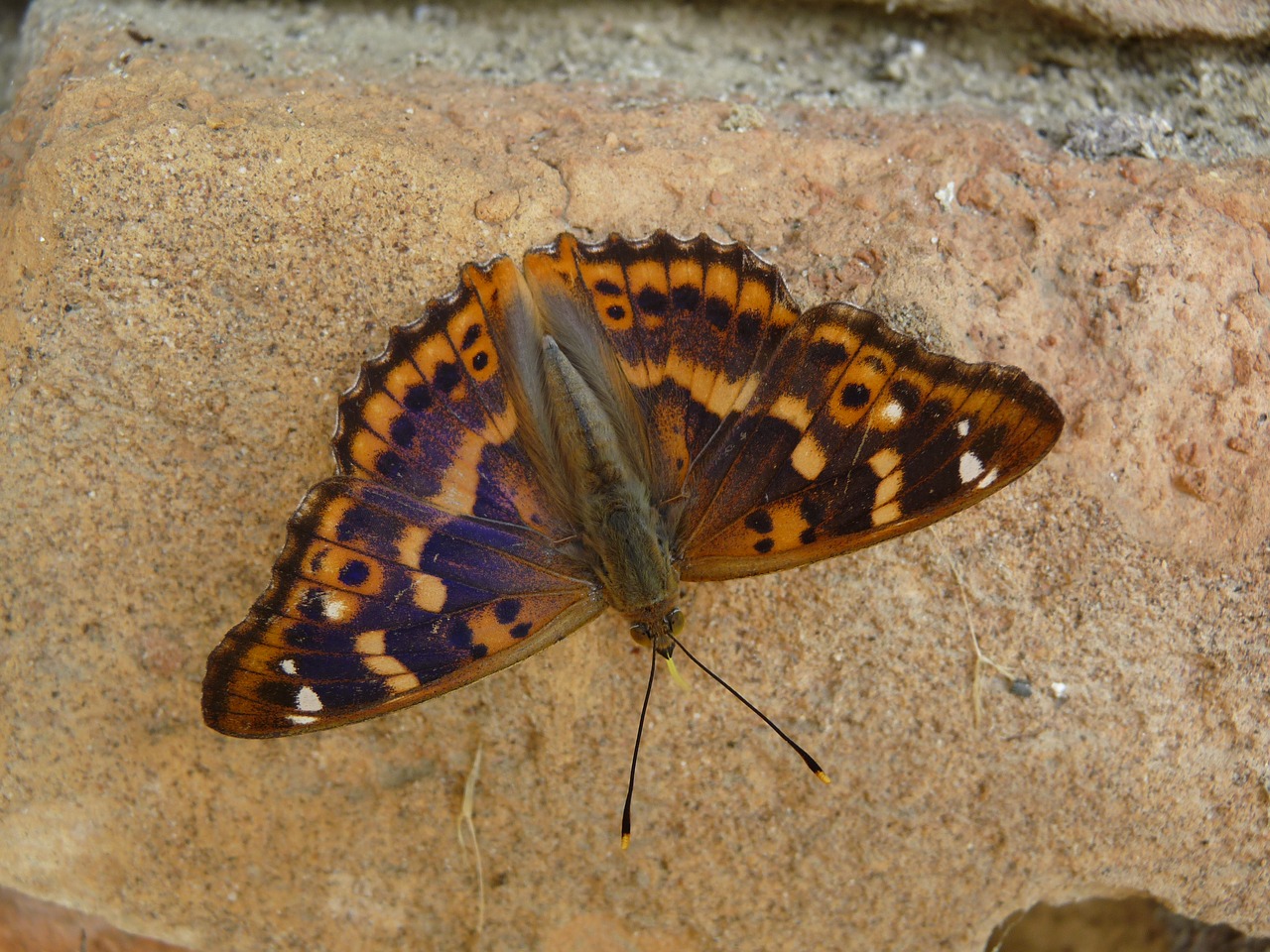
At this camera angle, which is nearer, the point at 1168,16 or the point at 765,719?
the point at 765,719

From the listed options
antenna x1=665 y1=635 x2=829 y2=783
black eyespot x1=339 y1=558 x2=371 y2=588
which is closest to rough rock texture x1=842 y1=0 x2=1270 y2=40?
antenna x1=665 y1=635 x2=829 y2=783

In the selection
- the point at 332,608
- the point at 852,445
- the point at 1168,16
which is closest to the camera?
the point at 332,608

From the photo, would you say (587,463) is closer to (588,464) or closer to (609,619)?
(588,464)

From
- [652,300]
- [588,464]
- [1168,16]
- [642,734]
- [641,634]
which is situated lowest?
[642,734]

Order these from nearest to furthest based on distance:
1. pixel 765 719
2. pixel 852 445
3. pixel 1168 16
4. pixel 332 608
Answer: pixel 332 608
pixel 852 445
pixel 765 719
pixel 1168 16

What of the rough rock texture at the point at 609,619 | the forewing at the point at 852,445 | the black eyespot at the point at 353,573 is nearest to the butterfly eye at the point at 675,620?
the forewing at the point at 852,445

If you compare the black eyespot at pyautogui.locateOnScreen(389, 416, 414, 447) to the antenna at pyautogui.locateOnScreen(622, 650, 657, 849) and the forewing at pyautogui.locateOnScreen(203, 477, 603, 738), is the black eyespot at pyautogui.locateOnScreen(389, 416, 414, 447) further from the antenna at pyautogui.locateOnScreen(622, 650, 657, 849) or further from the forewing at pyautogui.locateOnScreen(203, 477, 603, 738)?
the antenna at pyautogui.locateOnScreen(622, 650, 657, 849)

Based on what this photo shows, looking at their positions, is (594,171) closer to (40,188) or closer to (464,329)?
(464,329)

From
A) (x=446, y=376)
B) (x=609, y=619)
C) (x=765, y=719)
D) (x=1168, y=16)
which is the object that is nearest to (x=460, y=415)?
(x=446, y=376)
